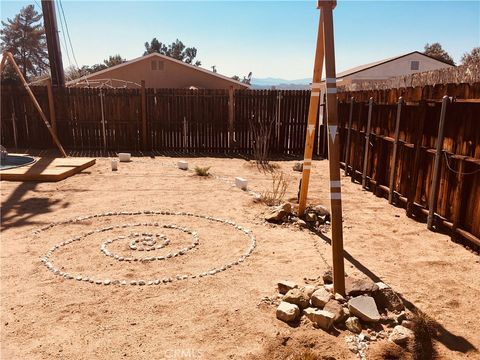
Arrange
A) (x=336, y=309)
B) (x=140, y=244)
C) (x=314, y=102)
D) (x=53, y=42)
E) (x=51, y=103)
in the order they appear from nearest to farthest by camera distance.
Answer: (x=336, y=309) → (x=140, y=244) → (x=314, y=102) → (x=51, y=103) → (x=53, y=42)

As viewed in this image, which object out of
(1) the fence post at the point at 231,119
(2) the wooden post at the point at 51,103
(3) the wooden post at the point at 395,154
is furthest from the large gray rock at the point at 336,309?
(2) the wooden post at the point at 51,103

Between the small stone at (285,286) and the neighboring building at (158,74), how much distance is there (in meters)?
19.6

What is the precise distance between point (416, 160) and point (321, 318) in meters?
3.75

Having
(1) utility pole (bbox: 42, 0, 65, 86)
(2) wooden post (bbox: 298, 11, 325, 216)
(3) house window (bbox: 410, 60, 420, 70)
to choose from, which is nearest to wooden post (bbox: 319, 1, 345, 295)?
(2) wooden post (bbox: 298, 11, 325, 216)

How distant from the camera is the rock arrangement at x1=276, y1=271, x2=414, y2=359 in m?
2.81

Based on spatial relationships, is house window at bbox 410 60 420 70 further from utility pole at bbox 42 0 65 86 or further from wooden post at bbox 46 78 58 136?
wooden post at bbox 46 78 58 136

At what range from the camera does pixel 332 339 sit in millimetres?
2793

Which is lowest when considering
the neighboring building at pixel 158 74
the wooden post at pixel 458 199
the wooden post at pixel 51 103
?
the wooden post at pixel 458 199

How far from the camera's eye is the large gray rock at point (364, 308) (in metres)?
2.96

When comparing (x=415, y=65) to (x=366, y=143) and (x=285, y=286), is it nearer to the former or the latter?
(x=366, y=143)

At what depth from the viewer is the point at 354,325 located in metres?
2.90

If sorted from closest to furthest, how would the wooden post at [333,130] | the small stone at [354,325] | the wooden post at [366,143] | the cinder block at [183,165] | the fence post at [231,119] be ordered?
the small stone at [354,325] < the wooden post at [333,130] < the wooden post at [366,143] < the cinder block at [183,165] < the fence post at [231,119]

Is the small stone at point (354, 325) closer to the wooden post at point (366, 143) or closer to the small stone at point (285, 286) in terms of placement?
the small stone at point (285, 286)

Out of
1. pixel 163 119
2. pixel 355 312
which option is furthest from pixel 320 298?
pixel 163 119
